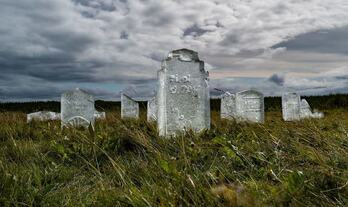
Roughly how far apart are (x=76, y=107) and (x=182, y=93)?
4.41 m

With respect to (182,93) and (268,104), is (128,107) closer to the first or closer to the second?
(182,93)

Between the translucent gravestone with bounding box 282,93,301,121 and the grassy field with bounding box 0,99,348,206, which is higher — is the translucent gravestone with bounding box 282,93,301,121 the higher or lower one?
the higher one

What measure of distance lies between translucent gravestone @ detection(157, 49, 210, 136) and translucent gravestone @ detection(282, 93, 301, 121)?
10530 millimetres

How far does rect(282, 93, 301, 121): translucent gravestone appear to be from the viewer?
1841cm

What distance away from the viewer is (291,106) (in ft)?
60.7

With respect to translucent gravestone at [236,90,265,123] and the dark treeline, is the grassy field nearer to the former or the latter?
translucent gravestone at [236,90,265,123]

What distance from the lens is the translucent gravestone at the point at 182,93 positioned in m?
8.38

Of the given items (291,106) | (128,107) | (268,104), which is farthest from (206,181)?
(268,104)

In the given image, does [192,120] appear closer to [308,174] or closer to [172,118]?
[172,118]

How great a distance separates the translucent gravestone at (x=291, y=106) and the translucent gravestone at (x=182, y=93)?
10.5 metres

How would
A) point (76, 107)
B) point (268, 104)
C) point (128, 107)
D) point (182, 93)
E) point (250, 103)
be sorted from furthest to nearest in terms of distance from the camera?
point (268, 104)
point (128, 107)
point (250, 103)
point (76, 107)
point (182, 93)

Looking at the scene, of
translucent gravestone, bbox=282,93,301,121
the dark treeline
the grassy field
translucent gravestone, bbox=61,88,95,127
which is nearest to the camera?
the grassy field

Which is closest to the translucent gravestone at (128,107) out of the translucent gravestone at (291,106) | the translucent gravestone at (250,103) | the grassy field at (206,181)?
the translucent gravestone at (250,103)

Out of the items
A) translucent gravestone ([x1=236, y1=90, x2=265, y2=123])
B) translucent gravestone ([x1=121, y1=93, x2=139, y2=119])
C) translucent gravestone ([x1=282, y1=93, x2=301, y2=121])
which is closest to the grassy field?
translucent gravestone ([x1=236, y1=90, x2=265, y2=123])
